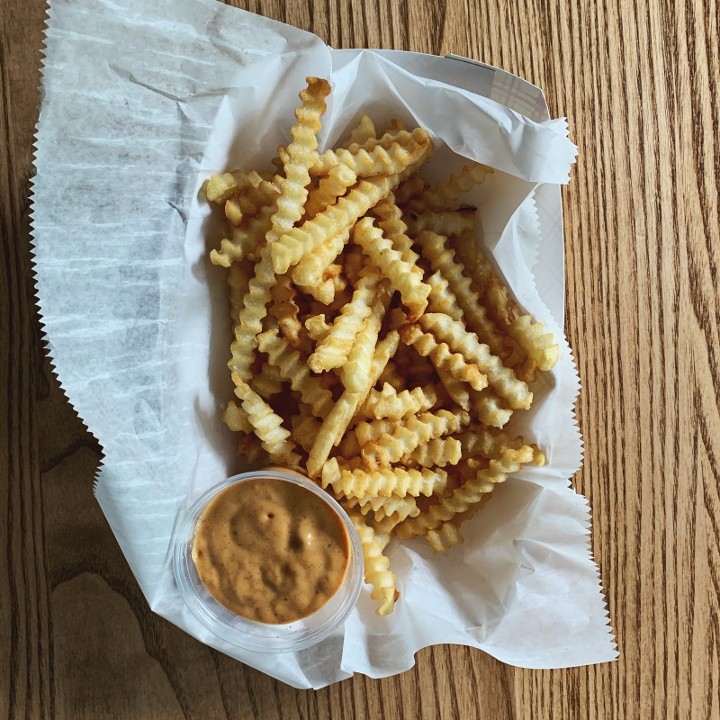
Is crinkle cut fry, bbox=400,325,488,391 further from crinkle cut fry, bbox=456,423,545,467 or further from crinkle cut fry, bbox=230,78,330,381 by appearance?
crinkle cut fry, bbox=230,78,330,381

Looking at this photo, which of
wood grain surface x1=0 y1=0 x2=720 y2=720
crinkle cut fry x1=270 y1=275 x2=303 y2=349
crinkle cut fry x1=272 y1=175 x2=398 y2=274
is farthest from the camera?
wood grain surface x1=0 y1=0 x2=720 y2=720

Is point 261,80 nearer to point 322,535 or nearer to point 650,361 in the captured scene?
point 322,535

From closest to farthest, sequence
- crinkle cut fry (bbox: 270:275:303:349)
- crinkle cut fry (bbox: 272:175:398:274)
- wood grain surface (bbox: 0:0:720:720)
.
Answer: crinkle cut fry (bbox: 272:175:398:274)
crinkle cut fry (bbox: 270:275:303:349)
wood grain surface (bbox: 0:0:720:720)

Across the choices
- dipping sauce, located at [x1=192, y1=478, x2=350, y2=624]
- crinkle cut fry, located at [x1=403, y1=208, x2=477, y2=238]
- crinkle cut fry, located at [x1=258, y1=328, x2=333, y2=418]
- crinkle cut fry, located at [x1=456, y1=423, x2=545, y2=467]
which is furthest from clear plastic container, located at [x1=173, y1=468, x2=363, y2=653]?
crinkle cut fry, located at [x1=403, y1=208, x2=477, y2=238]

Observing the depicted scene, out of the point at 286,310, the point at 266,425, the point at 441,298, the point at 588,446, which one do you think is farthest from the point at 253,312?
the point at 588,446

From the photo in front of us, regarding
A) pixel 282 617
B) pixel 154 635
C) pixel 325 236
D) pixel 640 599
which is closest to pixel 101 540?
pixel 154 635

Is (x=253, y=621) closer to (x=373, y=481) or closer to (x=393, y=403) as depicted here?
(x=373, y=481)

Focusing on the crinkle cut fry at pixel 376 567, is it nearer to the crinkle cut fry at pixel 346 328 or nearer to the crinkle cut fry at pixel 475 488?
the crinkle cut fry at pixel 475 488
